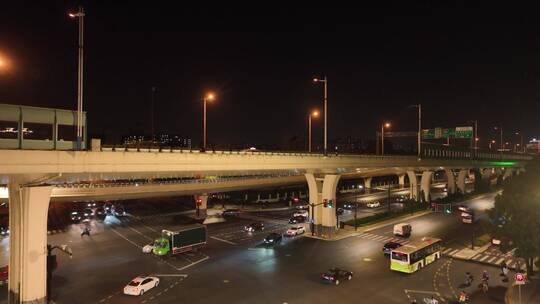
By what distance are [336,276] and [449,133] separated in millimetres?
54879

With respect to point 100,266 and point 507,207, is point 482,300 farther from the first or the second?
point 100,266

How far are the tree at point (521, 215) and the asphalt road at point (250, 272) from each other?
15.6ft

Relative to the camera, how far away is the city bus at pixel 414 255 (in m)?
33.4

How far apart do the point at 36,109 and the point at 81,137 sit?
3304mm

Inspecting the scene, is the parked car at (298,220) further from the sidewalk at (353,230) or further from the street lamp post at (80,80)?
the street lamp post at (80,80)

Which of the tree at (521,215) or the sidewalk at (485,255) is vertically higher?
the tree at (521,215)

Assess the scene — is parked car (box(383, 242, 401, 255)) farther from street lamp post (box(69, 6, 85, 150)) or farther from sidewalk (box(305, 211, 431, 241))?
street lamp post (box(69, 6, 85, 150))

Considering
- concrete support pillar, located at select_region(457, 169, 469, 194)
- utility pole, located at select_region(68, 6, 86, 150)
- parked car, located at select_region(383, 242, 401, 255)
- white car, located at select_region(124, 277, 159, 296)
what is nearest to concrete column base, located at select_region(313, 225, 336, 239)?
parked car, located at select_region(383, 242, 401, 255)

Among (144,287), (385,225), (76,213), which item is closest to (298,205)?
(385,225)

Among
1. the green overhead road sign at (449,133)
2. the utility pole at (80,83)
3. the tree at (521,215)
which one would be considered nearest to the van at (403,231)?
the tree at (521,215)

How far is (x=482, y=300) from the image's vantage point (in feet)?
89.9

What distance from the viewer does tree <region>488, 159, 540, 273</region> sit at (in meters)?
29.7

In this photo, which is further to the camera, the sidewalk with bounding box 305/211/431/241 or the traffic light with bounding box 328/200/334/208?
the sidewalk with bounding box 305/211/431/241

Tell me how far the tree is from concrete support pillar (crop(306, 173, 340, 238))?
69.5 feet
